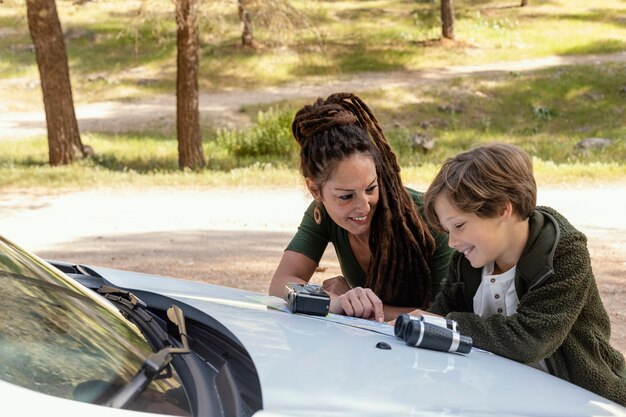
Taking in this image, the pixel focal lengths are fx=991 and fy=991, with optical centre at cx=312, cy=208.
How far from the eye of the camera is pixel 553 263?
2.79 meters

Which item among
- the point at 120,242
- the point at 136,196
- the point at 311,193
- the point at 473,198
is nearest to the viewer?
the point at 473,198

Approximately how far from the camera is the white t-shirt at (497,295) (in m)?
2.92

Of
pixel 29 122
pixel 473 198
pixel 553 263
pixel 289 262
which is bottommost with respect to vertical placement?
pixel 29 122

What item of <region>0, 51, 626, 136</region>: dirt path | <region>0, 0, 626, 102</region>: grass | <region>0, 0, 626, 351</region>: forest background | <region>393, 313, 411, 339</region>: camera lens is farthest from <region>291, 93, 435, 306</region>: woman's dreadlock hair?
<region>0, 0, 626, 102</region>: grass

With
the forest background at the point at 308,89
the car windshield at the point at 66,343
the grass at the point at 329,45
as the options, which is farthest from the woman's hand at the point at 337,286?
the grass at the point at 329,45

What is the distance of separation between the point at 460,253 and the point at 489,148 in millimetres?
390

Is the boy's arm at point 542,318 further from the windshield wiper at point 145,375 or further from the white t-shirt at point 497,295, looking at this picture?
the windshield wiper at point 145,375

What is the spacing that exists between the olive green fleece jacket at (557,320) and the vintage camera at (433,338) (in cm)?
36

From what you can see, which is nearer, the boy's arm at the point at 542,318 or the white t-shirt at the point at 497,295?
the boy's arm at the point at 542,318

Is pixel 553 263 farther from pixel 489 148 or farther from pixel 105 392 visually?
pixel 105 392

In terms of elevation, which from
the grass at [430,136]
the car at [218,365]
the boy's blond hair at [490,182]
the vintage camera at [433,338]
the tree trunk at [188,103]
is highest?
the boy's blond hair at [490,182]

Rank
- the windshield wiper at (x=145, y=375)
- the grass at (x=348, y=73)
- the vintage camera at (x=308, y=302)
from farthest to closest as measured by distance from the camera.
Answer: the grass at (x=348, y=73), the vintage camera at (x=308, y=302), the windshield wiper at (x=145, y=375)

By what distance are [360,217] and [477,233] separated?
0.83 m

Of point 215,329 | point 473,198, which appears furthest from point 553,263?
point 215,329
